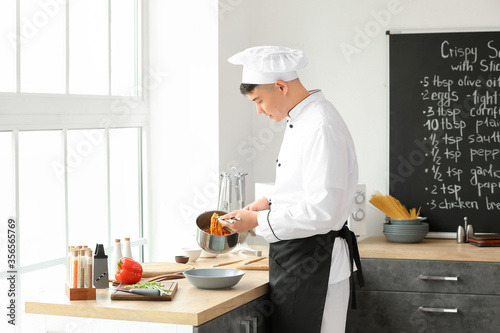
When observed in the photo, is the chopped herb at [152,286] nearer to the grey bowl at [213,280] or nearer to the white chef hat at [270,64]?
the grey bowl at [213,280]

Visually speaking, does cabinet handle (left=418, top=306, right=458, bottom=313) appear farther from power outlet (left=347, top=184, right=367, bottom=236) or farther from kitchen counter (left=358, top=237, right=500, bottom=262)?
power outlet (left=347, top=184, right=367, bottom=236)

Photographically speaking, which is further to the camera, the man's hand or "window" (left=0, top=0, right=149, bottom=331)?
"window" (left=0, top=0, right=149, bottom=331)

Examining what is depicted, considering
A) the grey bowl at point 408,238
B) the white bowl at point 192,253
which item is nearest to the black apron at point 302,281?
the white bowl at point 192,253

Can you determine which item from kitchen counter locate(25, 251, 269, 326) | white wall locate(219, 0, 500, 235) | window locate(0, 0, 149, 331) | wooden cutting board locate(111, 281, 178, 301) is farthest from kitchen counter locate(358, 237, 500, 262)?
wooden cutting board locate(111, 281, 178, 301)

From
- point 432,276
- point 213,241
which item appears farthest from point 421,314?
point 213,241

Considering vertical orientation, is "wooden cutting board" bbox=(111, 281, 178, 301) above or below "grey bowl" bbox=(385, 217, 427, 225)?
below

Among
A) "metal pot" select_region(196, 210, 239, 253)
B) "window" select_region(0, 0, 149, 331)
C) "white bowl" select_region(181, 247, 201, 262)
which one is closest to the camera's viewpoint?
"window" select_region(0, 0, 149, 331)

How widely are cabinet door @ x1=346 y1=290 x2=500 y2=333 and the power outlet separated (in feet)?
1.10

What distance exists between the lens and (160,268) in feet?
10.1

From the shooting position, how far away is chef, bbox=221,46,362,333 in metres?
2.63

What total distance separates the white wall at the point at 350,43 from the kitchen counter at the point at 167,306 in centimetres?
142

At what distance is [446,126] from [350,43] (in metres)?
0.73

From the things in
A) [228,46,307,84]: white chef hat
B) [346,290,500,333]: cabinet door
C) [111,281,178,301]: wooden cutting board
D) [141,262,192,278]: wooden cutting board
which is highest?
[228,46,307,84]: white chef hat

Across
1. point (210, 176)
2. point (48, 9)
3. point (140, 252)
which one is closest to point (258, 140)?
point (210, 176)
